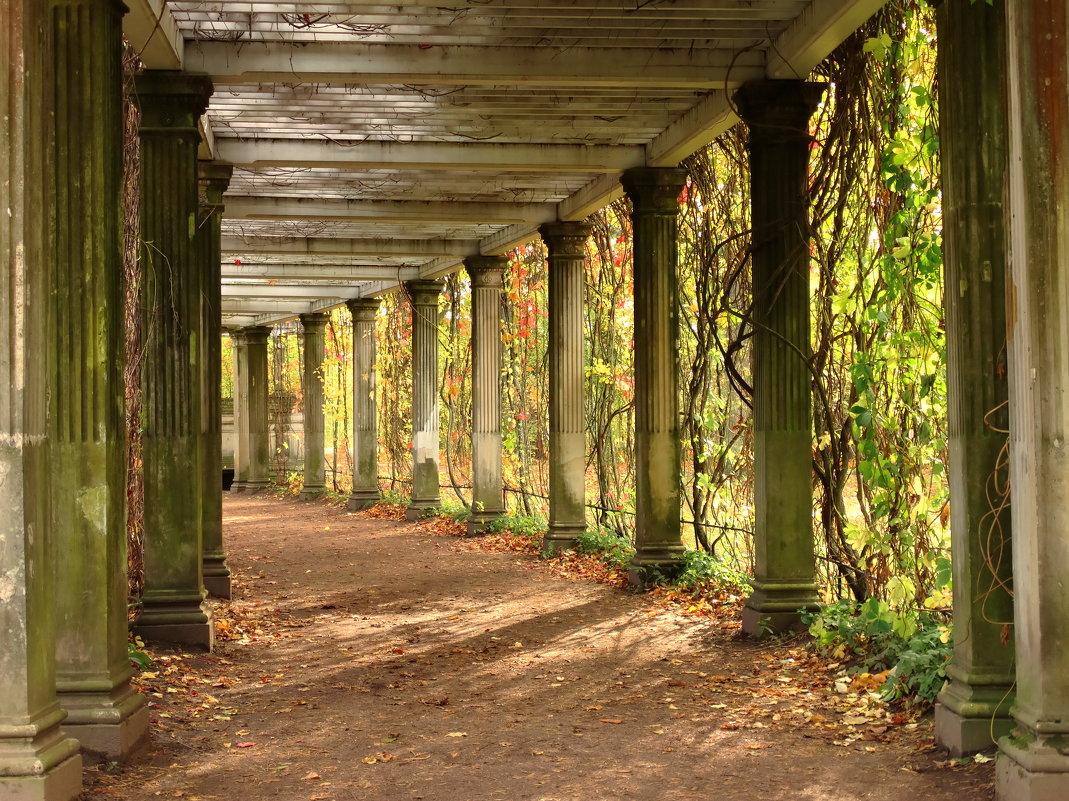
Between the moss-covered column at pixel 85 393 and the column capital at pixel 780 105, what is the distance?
4586 millimetres

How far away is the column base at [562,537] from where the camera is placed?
13867 mm

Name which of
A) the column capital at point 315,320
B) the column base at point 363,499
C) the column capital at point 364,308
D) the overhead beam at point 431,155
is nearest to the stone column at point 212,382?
the overhead beam at point 431,155

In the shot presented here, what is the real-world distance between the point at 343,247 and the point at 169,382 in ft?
28.2

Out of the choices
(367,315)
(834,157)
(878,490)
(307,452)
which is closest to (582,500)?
(878,490)

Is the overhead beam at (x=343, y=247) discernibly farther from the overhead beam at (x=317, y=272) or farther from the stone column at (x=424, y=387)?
the stone column at (x=424, y=387)

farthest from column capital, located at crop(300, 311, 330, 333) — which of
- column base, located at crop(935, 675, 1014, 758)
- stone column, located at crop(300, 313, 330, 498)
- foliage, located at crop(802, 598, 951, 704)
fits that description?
column base, located at crop(935, 675, 1014, 758)

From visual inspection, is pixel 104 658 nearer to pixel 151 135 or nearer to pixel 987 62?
pixel 151 135

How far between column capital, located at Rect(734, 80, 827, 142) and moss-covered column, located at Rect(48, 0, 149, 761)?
15.0 ft

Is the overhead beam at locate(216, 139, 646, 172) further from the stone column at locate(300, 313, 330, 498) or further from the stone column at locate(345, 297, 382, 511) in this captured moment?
the stone column at locate(300, 313, 330, 498)

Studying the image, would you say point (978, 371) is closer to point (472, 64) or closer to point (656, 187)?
point (472, 64)

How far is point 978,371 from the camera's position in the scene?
5324mm

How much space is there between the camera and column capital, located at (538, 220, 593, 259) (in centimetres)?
1379

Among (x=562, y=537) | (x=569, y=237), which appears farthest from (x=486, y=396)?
(x=569, y=237)

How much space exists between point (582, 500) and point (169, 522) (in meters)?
6.77
